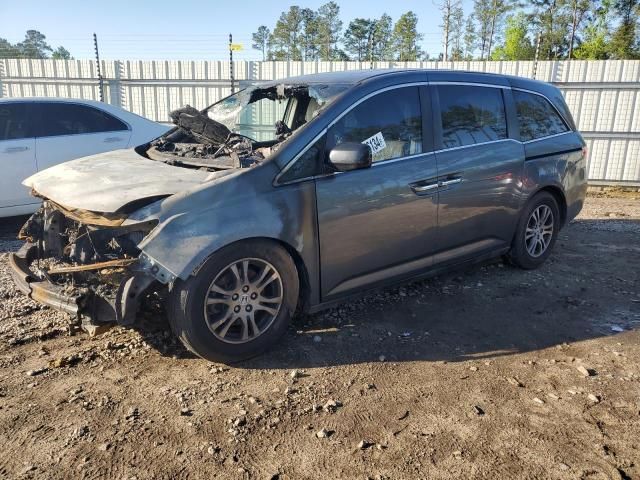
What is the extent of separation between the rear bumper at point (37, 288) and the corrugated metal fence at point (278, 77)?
25.8ft

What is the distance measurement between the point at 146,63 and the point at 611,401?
36.9ft

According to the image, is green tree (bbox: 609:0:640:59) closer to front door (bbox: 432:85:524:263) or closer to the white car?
front door (bbox: 432:85:524:263)

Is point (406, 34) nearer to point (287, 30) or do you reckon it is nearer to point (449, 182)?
point (287, 30)

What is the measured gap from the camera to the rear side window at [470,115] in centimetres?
443

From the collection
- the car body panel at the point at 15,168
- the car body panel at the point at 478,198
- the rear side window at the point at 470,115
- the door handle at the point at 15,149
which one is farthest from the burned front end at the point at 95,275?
the door handle at the point at 15,149

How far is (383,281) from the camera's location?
4.11m

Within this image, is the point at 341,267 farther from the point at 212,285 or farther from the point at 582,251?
the point at 582,251

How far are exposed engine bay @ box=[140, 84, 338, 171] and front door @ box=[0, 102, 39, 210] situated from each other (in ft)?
8.74

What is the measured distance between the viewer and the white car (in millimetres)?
6320

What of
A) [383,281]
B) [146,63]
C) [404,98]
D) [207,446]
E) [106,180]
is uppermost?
[146,63]

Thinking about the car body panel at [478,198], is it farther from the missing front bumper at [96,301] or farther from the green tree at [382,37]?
the green tree at [382,37]

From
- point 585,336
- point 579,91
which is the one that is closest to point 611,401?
point 585,336

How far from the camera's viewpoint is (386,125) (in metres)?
4.04

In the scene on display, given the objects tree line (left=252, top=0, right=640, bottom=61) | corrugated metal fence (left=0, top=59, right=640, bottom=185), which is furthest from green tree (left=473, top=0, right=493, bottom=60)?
corrugated metal fence (left=0, top=59, right=640, bottom=185)
